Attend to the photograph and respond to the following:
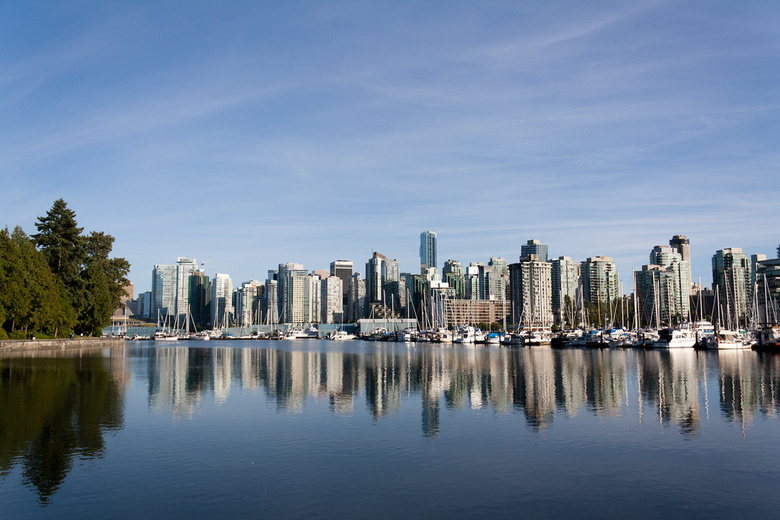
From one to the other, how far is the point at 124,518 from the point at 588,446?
1785cm

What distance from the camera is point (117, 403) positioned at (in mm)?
37156

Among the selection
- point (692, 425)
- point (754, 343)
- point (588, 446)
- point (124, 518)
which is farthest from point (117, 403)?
point (754, 343)

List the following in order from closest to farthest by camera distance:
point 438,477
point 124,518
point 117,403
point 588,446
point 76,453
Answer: point 124,518 → point 438,477 → point 76,453 → point 588,446 → point 117,403

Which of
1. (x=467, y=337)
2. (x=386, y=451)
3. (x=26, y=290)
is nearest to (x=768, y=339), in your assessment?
(x=467, y=337)

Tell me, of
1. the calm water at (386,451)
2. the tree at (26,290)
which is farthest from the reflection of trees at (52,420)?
the tree at (26,290)

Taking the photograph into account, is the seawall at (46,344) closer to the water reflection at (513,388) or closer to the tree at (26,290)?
the tree at (26,290)

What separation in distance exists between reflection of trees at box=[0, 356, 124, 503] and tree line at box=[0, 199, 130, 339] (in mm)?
35118

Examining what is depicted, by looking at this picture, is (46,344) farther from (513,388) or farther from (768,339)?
(768,339)

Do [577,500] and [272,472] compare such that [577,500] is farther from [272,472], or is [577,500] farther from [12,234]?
[12,234]

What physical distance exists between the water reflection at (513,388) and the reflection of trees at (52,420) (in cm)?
391

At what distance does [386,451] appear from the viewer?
997 inches

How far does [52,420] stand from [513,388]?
30.7 metres

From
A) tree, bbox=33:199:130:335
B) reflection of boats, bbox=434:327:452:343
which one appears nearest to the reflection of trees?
tree, bbox=33:199:130:335

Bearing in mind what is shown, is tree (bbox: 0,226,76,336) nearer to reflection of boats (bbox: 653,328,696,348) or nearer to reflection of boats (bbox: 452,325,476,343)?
reflection of boats (bbox: 452,325,476,343)
